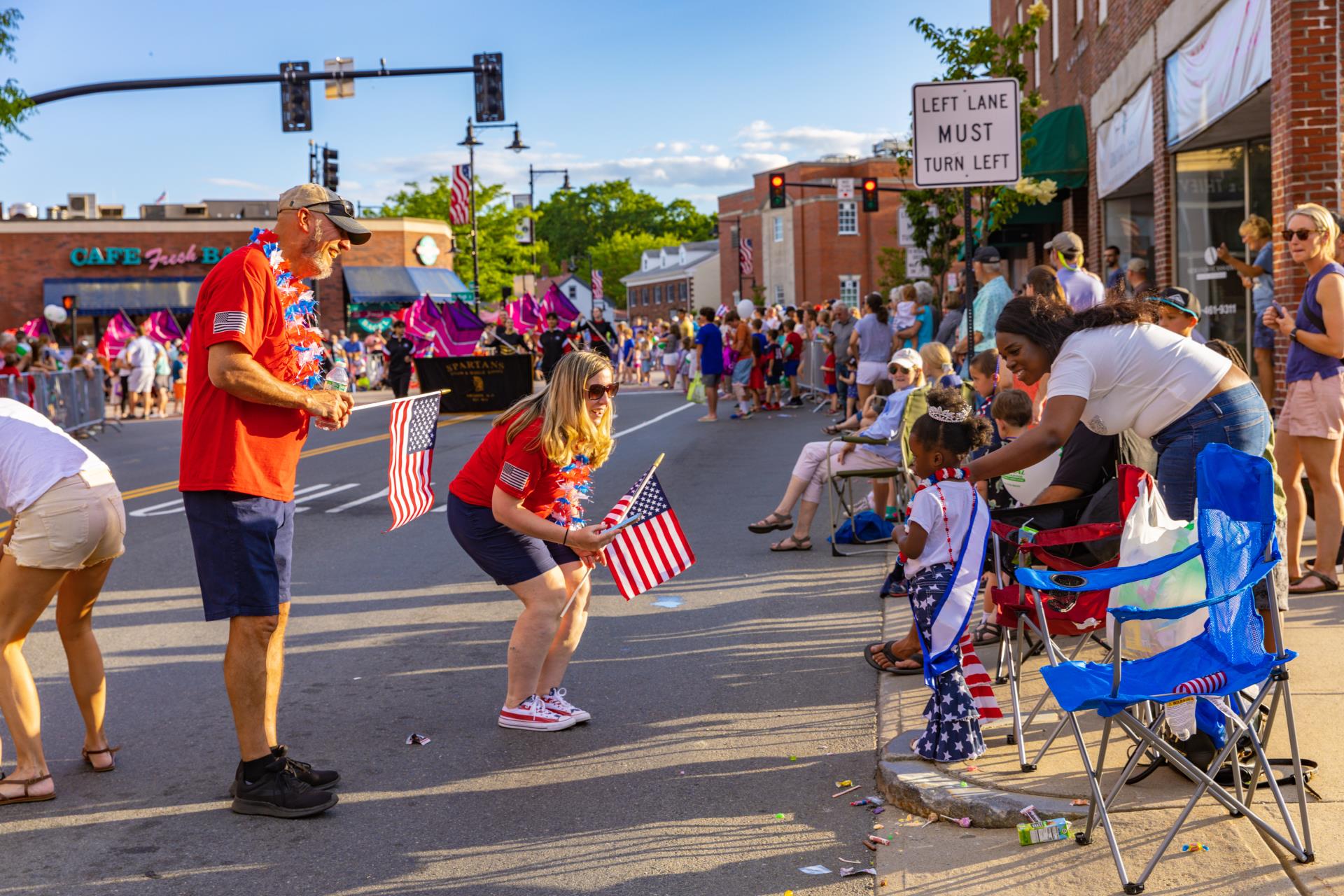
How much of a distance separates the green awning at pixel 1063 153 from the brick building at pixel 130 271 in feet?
112

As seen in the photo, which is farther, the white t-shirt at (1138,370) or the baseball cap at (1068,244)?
the baseball cap at (1068,244)

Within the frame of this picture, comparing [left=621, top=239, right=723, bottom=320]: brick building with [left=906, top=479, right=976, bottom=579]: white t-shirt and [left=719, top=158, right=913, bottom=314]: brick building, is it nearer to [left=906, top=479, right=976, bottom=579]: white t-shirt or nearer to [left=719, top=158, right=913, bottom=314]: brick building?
[left=719, top=158, right=913, bottom=314]: brick building

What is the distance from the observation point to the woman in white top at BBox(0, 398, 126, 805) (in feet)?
15.9

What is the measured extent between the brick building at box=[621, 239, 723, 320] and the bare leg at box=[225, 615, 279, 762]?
92.6 m

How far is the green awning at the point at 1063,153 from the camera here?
22359mm

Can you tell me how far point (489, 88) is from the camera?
22672mm

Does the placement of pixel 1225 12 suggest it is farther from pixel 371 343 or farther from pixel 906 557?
pixel 371 343

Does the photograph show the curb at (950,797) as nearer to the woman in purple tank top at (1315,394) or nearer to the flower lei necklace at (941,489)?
the flower lei necklace at (941,489)

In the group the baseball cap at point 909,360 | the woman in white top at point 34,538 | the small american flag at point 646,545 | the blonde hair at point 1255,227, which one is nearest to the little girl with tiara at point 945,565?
the small american flag at point 646,545

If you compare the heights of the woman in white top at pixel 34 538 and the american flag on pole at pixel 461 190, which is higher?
the american flag on pole at pixel 461 190

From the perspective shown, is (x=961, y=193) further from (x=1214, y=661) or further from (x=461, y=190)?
(x=461, y=190)

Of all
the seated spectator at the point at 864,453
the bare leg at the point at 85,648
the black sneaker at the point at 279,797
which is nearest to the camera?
the black sneaker at the point at 279,797

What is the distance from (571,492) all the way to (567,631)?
62 centimetres

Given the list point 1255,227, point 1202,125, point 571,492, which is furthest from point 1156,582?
point 1202,125
